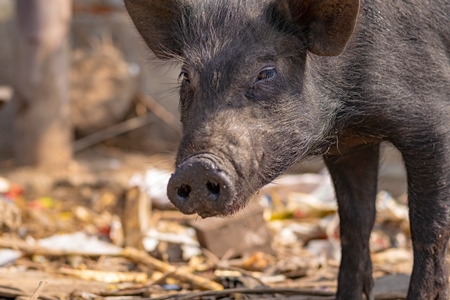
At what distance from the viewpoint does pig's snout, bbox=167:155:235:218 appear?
328cm

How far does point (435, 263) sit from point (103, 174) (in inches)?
203

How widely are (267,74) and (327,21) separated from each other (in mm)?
372

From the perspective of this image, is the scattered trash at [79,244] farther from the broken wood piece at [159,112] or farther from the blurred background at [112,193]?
the broken wood piece at [159,112]

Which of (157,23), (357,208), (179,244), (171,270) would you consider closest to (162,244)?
(179,244)

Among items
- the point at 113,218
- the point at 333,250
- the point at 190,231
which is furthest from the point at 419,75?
the point at 113,218

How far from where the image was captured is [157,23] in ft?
14.1

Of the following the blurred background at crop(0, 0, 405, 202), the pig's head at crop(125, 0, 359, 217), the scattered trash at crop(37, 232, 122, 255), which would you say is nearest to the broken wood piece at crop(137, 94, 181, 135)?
the blurred background at crop(0, 0, 405, 202)

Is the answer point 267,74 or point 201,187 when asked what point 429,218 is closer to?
point 267,74

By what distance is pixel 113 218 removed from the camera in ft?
24.5

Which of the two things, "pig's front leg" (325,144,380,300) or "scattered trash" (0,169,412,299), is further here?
"scattered trash" (0,169,412,299)

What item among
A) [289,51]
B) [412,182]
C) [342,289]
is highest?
[289,51]

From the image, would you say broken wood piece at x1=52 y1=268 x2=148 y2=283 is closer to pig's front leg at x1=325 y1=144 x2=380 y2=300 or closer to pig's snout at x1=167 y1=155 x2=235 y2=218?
pig's front leg at x1=325 y1=144 x2=380 y2=300

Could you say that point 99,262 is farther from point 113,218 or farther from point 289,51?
point 289,51

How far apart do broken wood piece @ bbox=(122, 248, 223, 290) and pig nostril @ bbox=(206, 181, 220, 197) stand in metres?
1.82
